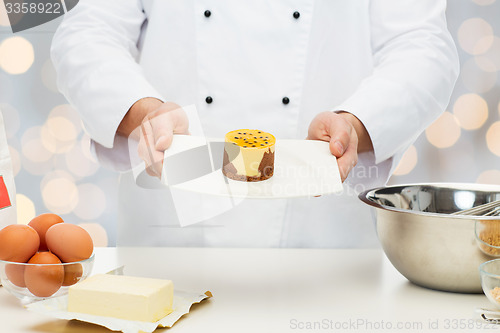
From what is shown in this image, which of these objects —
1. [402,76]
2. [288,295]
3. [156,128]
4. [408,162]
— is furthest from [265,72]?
[408,162]

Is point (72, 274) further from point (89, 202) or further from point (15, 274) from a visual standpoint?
point (89, 202)

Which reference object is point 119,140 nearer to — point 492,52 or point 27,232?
point 27,232

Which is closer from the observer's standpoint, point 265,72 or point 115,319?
point 115,319

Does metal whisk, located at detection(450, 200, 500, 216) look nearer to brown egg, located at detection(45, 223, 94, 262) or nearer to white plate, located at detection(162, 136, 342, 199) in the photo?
white plate, located at detection(162, 136, 342, 199)

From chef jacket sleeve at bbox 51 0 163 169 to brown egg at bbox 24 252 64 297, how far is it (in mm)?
389

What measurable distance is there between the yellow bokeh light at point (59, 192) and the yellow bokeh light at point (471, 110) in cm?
141

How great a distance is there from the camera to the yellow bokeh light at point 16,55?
1.97 meters

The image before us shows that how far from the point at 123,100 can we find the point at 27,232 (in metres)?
A: 0.38

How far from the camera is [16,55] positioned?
1995mm

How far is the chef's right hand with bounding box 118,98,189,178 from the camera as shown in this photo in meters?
0.91

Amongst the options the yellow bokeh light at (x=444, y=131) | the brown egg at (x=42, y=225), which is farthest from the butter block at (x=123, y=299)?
the yellow bokeh light at (x=444, y=131)

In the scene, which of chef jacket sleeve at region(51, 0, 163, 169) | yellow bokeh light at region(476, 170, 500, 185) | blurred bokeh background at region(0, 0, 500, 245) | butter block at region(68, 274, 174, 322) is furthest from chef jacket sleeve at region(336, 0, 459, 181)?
yellow bokeh light at region(476, 170, 500, 185)

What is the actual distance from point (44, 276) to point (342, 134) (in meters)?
0.51

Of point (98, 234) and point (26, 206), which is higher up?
point (26, 206)
